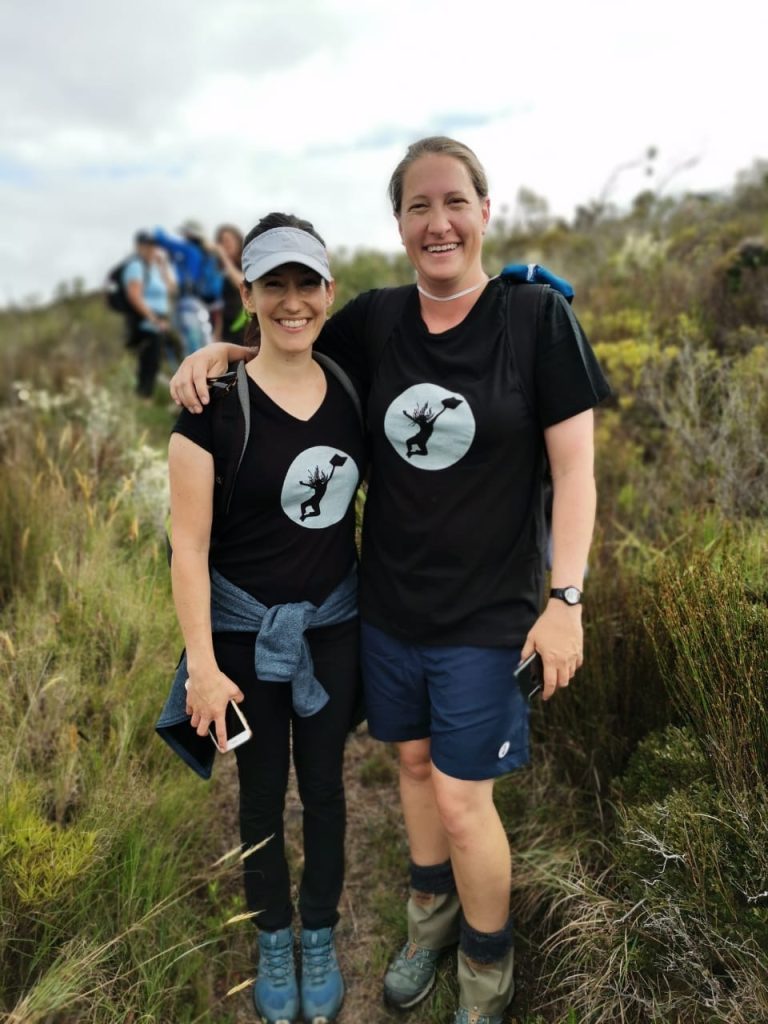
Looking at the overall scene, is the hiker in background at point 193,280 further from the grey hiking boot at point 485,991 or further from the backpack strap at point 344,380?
the grey hiking boot at point 485,991

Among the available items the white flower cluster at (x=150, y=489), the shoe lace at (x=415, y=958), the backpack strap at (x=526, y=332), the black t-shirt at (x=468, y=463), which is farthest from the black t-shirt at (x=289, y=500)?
the white flower cluster at (x=150, y=489)

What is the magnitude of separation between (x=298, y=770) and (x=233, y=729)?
0.93 ft

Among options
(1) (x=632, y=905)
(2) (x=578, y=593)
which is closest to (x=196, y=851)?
(1) (x=632, y=905)

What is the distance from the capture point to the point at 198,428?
75.7 inches

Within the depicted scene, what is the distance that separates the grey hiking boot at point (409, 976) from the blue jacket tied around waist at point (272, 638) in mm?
927

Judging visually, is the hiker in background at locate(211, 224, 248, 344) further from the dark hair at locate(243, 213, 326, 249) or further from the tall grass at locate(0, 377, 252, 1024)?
the dark hair at locate(243, 213, 326, 249)

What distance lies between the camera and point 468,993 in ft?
7.24

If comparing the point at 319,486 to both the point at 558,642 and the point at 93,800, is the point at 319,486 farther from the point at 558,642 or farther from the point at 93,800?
the point at 93,800

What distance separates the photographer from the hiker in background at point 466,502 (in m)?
1.90

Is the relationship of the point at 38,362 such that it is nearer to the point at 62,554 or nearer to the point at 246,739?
the point at 62,554

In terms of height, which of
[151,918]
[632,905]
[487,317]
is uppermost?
[487,317]

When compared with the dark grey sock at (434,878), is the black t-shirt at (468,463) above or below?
above

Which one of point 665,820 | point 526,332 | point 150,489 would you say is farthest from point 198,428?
point 150,489

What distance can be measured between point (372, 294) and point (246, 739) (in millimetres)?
1317
